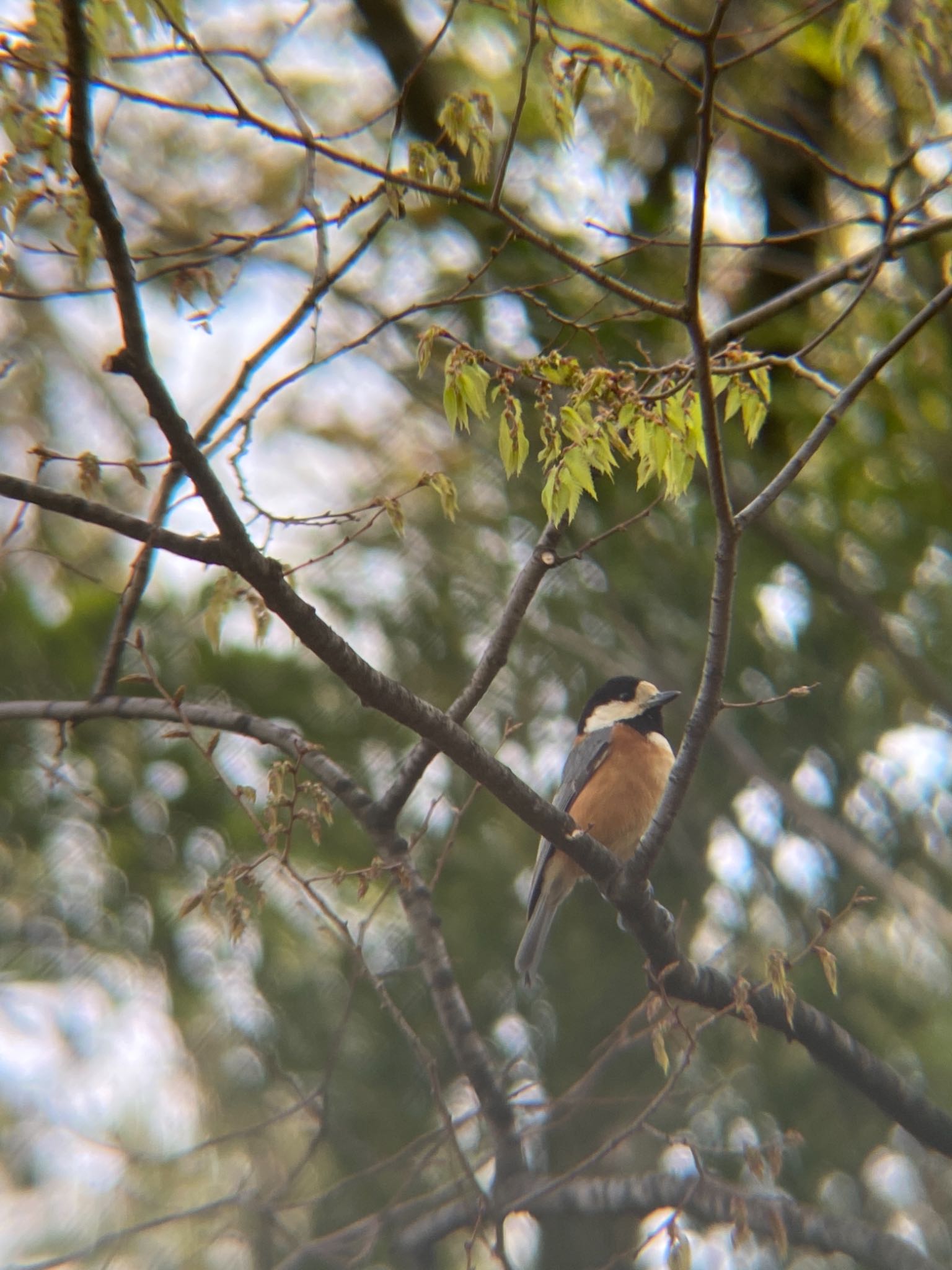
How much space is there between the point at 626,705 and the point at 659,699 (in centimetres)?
49

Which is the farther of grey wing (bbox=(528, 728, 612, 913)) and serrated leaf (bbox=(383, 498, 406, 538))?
grey wing (bbox=(528, 728, 612, 913))

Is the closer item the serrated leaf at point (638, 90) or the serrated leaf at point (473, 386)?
the serrated leaf at point (473, 386)

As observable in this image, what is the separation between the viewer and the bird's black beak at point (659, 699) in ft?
16.9

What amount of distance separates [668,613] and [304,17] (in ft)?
12.8

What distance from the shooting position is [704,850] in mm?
6344

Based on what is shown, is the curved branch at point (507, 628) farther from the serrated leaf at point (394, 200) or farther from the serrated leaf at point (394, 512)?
the serrated leaf at point (394, 200)

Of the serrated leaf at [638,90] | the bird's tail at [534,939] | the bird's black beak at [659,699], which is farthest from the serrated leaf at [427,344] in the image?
the bird's tail at [534,939]

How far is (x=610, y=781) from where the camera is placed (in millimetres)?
5480

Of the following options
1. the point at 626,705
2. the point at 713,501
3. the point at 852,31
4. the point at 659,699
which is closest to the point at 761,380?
the point at 713,501

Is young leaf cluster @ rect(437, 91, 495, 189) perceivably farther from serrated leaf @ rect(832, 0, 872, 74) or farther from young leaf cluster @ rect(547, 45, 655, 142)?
serrated leaf @ rect(832, 0, 872, 74)

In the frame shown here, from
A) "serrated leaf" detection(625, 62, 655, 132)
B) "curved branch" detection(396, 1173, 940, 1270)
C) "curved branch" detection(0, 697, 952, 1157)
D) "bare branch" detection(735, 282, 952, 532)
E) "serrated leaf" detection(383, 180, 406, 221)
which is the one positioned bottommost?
"curved branch" detection(396, 1173, 940, 1270)

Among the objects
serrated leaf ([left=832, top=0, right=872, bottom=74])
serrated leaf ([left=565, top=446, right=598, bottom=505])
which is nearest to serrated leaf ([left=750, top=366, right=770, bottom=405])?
serrated leaf ([left=565, top=446, right=598, bottom=505])

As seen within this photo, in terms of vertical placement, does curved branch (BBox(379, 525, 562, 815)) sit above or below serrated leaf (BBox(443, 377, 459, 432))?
below

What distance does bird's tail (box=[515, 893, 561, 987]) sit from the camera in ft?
16.9
